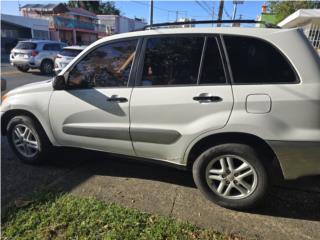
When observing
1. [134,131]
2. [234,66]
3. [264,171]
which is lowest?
Answer: [264,171]

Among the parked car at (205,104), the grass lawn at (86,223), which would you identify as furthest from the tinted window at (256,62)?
the grass lawn at (86,223)

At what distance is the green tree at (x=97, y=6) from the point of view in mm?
78250

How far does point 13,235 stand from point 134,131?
4.97 feet

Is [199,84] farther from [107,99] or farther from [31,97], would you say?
[31,97]

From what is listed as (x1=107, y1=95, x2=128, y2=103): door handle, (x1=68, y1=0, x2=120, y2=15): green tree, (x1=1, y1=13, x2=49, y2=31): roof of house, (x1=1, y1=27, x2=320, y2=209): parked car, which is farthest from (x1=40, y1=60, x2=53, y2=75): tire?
(x1=68, y1=0, x2=120, y2=15): green tree

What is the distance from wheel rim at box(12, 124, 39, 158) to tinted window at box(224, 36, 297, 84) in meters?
2.74

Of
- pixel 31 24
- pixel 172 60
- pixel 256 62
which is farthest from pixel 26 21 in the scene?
pixel 256 62

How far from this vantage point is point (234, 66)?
288 centimetres

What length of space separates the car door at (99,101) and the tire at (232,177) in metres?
0.90

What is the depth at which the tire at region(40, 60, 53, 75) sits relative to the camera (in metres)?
16.1

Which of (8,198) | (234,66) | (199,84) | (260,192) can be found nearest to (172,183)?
(260,192)

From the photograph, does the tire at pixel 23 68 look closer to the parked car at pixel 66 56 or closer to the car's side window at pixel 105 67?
the parked car at pixel 66 56

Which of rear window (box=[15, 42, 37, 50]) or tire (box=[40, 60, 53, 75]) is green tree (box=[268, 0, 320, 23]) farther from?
rear window (box=[15, 42, 37, 50])

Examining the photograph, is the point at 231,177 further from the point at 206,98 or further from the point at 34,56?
the point at 34,56
